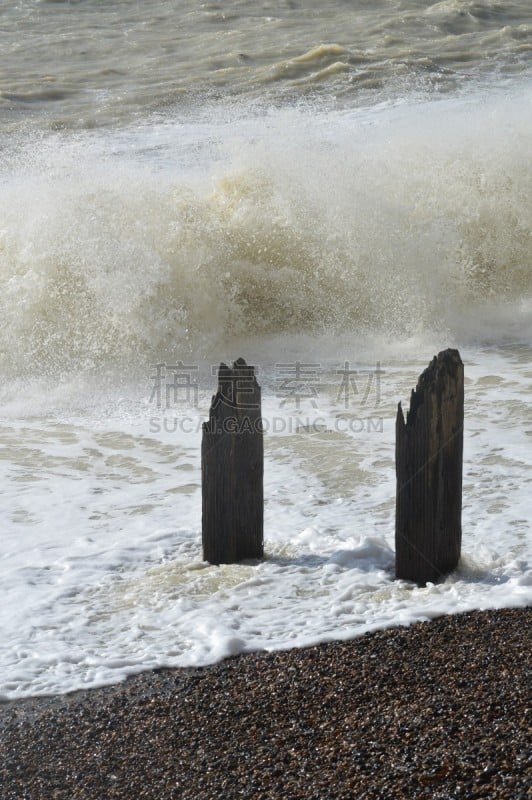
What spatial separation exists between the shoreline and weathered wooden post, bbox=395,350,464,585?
39cm

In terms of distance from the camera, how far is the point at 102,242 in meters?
8.69

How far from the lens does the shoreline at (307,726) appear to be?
242cm

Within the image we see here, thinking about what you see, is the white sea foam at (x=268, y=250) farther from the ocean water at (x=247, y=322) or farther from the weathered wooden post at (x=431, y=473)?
the weathered wooden post at (x=431, y=473)

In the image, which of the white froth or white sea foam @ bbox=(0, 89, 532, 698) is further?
white sea foam @ bbox=(0, 89, 532, 698)

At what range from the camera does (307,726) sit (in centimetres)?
269

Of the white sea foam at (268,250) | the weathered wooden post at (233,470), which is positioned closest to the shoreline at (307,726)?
the weathered wooden post at (233,470)

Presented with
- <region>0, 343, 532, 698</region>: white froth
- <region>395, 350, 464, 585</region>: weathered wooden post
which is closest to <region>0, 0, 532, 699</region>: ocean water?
<region>0, 343, 532, 698</region>: white froth

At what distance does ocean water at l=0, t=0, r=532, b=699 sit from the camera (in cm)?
359

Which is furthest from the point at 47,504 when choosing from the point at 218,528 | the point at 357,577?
the point at 357,577

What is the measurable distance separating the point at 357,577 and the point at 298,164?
7188 millimetres

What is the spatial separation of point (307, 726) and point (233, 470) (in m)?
1.17

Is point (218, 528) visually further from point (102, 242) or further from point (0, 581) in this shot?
point (102, 242)

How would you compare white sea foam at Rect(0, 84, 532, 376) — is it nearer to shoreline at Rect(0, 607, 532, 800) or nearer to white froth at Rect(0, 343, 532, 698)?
white froth at Rect(0, 343, 532, 698)

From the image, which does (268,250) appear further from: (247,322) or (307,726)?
(307,726)
